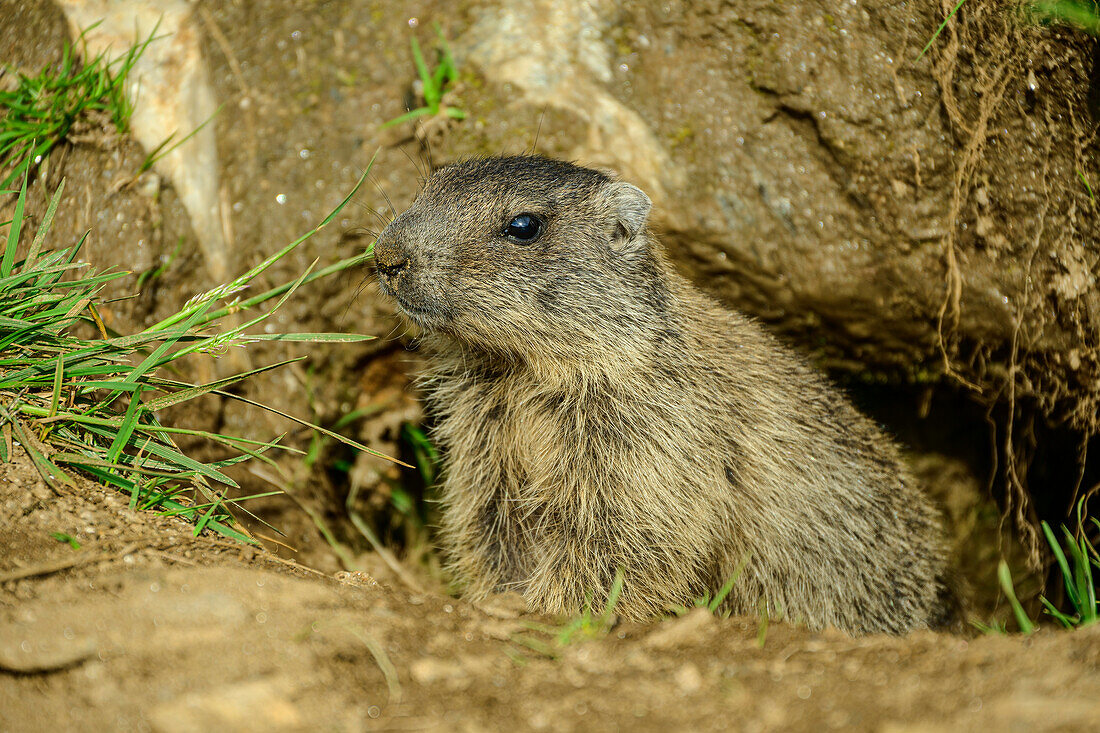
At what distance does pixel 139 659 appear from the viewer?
2.46 meters

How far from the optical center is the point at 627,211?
4.41m

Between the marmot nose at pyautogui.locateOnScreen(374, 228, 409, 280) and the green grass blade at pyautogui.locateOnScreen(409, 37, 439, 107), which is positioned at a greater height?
the green grass blade at pyautogui.locateOnScreen(409, 37, 439, 107)

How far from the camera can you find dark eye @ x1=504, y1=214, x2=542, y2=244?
14.0 ft

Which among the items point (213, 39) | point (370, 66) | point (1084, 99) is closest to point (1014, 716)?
point (1084, 99)

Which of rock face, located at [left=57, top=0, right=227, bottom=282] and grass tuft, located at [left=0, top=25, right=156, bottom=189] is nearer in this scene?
grass tuft, located at [left=0, top=25, right=156, bottom=189]

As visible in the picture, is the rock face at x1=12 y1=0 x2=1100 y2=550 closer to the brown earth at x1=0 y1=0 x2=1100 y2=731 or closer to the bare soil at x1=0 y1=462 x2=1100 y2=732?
the brown earth at x1=0 y1=0 x2=1100 y2=731

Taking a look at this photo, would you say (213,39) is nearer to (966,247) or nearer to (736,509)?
(736,509)

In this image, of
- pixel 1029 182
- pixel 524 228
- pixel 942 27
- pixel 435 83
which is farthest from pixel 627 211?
Answer: pixel 1029 182

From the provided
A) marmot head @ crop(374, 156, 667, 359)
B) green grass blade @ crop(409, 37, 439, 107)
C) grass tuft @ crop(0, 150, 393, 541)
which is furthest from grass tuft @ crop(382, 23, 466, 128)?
grass tuft @ crop(0, 150, 393, 541)

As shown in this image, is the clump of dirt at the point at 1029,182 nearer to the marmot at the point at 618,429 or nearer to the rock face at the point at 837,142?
the rock face at the point at 837,142

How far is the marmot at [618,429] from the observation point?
13.5 feet

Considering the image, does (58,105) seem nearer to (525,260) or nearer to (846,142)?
(525,260)

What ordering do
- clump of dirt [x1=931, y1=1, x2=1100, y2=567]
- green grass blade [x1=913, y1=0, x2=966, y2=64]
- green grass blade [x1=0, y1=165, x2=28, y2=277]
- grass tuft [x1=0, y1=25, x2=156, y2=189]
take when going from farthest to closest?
clump of dirt [x1=931, y1=1, x2=1100, y2=567] < green grass blade [x1=913, y1=0, x2=966, y2=64] < grass tuft [x1=0, y1=25, x2=156, y2=189] < green grass blade [x1=0, y1=165, x2=28, y2=277]

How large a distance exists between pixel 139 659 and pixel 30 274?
2049mm
